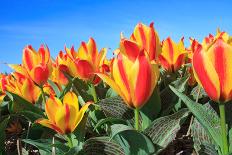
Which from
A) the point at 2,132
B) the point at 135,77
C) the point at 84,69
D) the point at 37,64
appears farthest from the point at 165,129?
the point at 37,64

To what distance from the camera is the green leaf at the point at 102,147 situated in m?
1.87

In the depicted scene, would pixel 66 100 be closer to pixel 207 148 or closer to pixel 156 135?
pixel 156 135

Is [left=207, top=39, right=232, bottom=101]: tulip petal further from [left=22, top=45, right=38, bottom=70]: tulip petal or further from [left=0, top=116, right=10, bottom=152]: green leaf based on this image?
[left=22, top=45, right=38, bottom=70]: tulip petal

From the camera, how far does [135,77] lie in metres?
1.68

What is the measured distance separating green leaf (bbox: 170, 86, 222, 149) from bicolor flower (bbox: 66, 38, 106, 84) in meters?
0.94

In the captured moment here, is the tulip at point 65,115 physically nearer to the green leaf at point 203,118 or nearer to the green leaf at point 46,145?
the green leaf at point 46,145

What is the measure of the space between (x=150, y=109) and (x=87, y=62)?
27.5 inches

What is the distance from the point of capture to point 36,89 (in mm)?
2885

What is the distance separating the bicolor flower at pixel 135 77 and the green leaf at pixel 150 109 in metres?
0.16

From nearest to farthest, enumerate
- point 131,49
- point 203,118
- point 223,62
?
point 223,62 < point 203,118 < point 131,49

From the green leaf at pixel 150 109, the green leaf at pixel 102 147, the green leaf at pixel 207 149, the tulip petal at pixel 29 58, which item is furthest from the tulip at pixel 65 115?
the tulip petal at pixel 29 58

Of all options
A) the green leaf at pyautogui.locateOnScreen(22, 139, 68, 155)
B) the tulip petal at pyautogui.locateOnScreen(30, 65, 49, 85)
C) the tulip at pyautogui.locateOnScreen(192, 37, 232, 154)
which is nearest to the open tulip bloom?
the tulip at pyautogui.locateOnScreen(192, 37, 232, 154)

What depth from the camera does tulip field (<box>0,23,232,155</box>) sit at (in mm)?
1566

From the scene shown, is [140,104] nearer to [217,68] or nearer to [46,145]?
[217,68]
